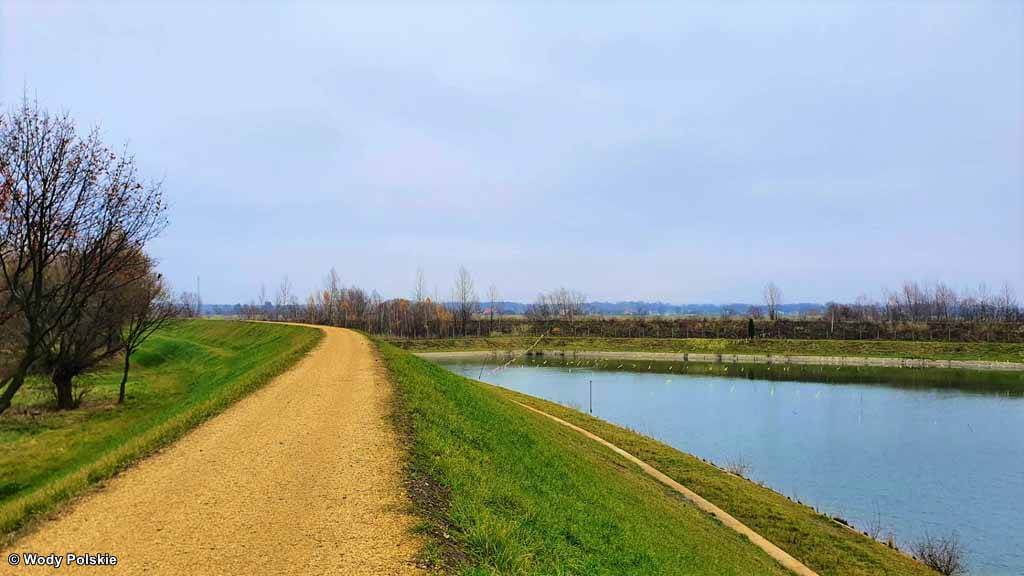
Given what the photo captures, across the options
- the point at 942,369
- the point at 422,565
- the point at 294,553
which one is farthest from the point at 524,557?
the point at 942,369

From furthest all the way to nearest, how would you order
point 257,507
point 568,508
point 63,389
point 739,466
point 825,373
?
point 825,373 → point 63,389 → point 739,466 → point 568,508 → point 257,507

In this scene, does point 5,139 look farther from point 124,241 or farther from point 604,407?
point 604,407

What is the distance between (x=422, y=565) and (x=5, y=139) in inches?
441

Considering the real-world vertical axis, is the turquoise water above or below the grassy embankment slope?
below

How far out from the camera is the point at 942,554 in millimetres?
12133

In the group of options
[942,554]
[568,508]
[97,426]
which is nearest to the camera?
[568,508]

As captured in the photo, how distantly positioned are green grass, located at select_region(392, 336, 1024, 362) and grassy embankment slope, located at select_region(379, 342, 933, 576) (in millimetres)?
50453

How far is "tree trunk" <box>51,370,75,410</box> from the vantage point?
21156mm

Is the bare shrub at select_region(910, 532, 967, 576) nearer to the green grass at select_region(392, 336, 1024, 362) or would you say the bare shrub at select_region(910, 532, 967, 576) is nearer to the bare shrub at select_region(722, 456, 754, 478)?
the bare shrub at select_region(722, 456, 754, 478)

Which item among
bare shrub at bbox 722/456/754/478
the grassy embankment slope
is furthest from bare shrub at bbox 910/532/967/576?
bare shrub at bbox 722/456/754/478

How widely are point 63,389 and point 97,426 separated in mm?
4639

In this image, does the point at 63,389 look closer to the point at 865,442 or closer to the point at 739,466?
the point at 739,466

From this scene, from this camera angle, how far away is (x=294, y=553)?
5.51 meters

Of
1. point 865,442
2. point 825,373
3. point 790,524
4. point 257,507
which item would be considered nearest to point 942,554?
point 790,524
